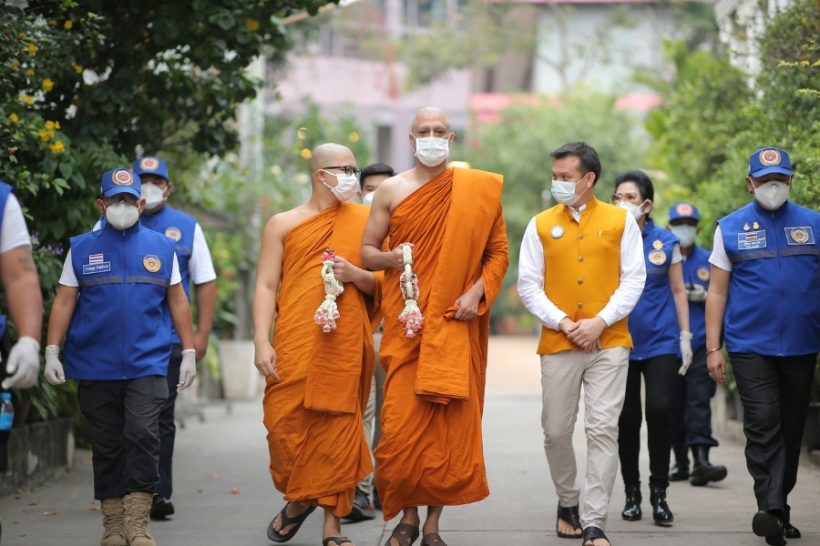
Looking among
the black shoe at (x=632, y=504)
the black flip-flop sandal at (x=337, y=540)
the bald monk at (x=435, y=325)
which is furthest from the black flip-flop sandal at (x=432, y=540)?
the black shoe at (x=632, y=504)

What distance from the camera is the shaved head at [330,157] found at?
7.34m

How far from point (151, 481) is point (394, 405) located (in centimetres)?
139

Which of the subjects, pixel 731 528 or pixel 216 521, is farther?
pixel 216 521

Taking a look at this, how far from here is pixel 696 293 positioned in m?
10.0

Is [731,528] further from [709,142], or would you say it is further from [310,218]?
[709,142]

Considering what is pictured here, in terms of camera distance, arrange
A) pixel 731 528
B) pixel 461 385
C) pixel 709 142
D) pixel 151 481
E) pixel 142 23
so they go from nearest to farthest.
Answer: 1. pixel 461 385
2. pixel 151 481
3. pixel 731 528
4. pixel 142 23
5. pixel 709 142

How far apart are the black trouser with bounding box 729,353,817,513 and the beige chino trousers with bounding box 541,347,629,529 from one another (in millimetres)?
676

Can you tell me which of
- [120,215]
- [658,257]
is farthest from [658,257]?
[120,215]

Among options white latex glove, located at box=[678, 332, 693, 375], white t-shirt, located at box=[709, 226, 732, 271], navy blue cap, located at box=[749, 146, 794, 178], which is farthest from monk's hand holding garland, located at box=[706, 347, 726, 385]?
white latex glove, located at box=[678, 332, 693, 375]

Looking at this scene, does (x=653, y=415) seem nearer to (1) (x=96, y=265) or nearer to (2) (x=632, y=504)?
(2) (x=632, y=504)

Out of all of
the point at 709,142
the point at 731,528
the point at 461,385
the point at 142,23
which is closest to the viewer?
the point at 461,385

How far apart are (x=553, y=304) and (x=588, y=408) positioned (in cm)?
59

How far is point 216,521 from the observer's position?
8.30m

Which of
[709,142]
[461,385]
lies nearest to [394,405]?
[461,385]
